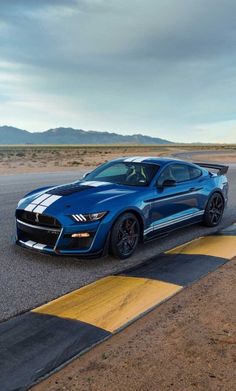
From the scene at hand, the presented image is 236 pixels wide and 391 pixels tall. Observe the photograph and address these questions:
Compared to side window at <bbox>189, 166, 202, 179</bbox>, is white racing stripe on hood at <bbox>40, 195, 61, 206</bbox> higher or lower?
lower

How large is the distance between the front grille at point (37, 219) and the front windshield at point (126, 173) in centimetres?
150

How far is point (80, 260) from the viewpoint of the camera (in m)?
5.88

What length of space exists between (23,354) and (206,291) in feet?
7.03

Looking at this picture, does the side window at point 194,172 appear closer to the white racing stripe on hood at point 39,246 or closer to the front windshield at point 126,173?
the front windshield at point 126,173

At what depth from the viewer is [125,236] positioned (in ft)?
19.5

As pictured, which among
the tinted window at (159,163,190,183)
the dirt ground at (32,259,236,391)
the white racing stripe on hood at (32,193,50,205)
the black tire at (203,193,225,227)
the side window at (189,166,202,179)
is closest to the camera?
the dirt ground at (32,259,236,391)

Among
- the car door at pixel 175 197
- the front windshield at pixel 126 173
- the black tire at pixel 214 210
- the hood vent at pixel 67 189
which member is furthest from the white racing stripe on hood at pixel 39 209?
the black tire at pixel 214 210

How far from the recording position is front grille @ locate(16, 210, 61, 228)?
5.50m

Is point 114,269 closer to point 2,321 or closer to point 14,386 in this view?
point 2,321

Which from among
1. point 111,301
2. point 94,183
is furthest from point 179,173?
point 111,301

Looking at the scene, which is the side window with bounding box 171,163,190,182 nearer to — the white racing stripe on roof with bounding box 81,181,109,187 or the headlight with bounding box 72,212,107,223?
the white racing stripe on roof with bounding box 81,181,109,187

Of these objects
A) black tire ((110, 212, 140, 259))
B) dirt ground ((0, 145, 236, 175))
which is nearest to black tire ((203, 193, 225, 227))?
black tire ((110, 212, 140, 259))

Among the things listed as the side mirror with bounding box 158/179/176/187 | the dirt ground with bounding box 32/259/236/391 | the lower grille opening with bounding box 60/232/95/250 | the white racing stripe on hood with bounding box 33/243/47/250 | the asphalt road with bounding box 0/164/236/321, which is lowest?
the dirt ground with bounding box 32/259/236/391

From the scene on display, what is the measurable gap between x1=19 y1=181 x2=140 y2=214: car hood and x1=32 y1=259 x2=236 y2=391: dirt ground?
181cm
